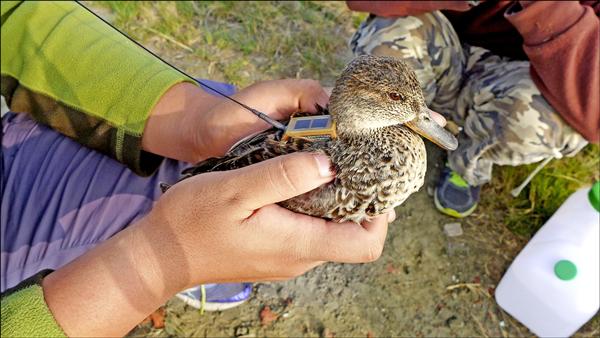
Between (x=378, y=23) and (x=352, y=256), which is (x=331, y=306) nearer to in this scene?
(x=352, y=256)

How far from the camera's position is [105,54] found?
196cm

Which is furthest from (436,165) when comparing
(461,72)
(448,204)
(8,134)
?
(8,134)

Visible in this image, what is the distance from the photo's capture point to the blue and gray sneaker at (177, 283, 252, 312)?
2.37 m

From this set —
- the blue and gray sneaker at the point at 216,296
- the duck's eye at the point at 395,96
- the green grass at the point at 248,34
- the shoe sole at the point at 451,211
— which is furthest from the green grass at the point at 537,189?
the duck's eye at the point at 395,96

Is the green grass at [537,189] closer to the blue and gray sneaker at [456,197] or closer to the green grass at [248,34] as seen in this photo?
the blue and gray sneaker at [456,197]

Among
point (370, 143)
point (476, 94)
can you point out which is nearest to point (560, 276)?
point (476, 94)

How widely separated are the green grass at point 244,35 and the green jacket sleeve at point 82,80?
133 cm

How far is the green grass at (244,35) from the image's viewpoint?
3.35 meters

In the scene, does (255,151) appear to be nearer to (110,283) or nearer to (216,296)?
(110,283)

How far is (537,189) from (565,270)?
1.81 ft

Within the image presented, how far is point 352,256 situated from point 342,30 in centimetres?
229

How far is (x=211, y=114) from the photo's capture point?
75.8 inches

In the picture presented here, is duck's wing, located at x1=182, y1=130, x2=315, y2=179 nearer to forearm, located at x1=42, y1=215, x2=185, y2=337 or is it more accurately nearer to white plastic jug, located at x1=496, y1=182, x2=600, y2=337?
forearm, located at x1=42, y1=215, x2=185, y2=337

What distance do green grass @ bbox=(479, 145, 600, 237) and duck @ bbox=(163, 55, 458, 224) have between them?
145cm
